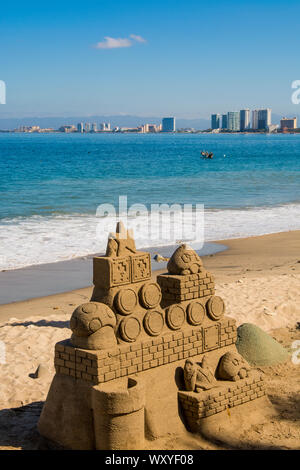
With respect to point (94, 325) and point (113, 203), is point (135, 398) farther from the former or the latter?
point (113, 203)

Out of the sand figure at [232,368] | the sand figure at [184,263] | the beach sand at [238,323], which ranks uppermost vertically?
the sand figure at [184,263]

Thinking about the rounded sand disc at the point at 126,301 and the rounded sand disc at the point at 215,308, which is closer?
the rounded sand disc at the point at 126,301

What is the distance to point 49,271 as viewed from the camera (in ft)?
51.7

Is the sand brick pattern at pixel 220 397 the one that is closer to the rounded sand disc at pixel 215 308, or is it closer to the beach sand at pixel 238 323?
the beach sand at pixel 238 323

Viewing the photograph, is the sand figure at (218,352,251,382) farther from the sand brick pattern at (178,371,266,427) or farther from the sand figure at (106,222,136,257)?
the sand figure at (106,222,136,257)

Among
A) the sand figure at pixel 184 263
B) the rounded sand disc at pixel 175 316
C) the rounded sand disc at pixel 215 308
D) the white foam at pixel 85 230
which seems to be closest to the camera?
the rounded sand disc at pixel 175 316

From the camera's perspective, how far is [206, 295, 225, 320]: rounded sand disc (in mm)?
6969

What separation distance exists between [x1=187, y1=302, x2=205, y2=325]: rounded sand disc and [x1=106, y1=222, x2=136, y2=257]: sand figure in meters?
0.99

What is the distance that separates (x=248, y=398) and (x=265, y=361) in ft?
Answer: 6.15

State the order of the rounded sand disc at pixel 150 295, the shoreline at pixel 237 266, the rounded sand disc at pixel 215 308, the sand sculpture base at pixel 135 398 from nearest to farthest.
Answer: the sand sculpture base at pixel 135 398, the rounded sand disc at pixel 150 295, the rounded sand disc at pixel 215 308, the shoreline at pixel 237 266

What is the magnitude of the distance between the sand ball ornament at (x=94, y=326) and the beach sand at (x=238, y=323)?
4.10 ft

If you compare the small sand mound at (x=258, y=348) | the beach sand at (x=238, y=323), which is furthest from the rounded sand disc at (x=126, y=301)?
the small sand mound at (x=258, y=348)

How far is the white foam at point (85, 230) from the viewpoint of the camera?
17891 millimetres

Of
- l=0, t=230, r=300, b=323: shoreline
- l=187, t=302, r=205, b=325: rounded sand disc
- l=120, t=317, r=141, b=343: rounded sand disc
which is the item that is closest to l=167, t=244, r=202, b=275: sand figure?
l=187, t=302, r=205, b=325: rounded sand disc
